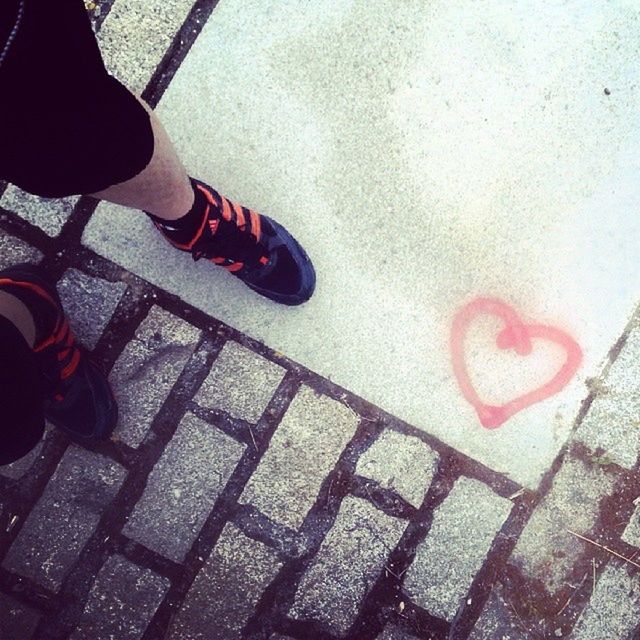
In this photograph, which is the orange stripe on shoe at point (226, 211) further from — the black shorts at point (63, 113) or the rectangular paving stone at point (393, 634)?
the rectangular paving stone at point (393, 634)

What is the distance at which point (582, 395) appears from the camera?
2.06 m

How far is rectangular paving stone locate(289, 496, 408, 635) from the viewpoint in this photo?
204 centimetres

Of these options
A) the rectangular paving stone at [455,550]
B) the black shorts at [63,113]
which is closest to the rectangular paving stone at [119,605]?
the rectangular paving stone at [455,550]

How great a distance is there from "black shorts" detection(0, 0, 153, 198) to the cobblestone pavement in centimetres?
81

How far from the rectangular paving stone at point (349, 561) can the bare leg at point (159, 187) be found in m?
1.17

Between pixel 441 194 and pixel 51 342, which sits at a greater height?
pixel 441 194

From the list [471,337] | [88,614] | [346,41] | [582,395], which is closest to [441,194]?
[471,337]

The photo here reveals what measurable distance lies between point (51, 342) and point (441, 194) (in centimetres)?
143

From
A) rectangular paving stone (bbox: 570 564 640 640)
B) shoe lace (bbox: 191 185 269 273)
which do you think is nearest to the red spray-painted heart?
rectangular paving stone (bbox: 570 564 640 640)

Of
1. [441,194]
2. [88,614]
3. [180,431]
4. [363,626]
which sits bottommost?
[88,614]

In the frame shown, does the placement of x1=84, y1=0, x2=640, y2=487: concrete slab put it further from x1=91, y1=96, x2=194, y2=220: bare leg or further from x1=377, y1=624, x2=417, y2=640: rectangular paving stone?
x1=377, y1=624, x2=417, y2=640: rectangular paving stone

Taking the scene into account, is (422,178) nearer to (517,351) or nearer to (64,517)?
(517,351)

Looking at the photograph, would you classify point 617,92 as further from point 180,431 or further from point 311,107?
point 180,431

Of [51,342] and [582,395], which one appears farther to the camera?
[582,395]
